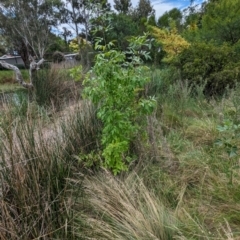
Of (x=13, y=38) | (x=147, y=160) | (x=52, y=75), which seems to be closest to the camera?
(x=147, y=160)

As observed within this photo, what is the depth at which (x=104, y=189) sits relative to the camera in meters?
1.87

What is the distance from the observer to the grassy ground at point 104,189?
56.0 inches

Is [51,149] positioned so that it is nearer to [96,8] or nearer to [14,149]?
[14,149]

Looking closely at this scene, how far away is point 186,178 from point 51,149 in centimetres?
118

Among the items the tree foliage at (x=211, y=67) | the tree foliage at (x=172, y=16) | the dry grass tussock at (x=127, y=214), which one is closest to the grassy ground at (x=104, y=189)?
the dry grass tussock at (x=127, y=214)

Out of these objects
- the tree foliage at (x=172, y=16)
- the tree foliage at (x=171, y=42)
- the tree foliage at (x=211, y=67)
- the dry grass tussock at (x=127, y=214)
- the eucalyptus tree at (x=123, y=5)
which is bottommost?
the dry grass tussock at (x=127, y=214)

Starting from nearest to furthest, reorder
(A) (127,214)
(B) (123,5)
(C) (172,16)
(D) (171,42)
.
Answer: (A) (127,214)
(D) (171,42)
(C) (172,16)
(B) (123,5)

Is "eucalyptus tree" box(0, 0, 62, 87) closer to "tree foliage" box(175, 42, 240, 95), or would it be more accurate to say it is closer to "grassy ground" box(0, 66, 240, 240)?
"tree foliage" box(175, 42, 240, 95)

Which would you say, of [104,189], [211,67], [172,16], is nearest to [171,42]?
[211,67]

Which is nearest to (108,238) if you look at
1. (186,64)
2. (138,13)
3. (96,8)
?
(96,8)

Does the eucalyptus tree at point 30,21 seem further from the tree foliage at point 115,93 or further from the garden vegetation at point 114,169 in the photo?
the tree foliage at point 115,93

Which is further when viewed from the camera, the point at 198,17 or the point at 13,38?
the point at 13,38

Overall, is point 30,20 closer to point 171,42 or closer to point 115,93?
point 171,42

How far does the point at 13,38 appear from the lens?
2005 cm
